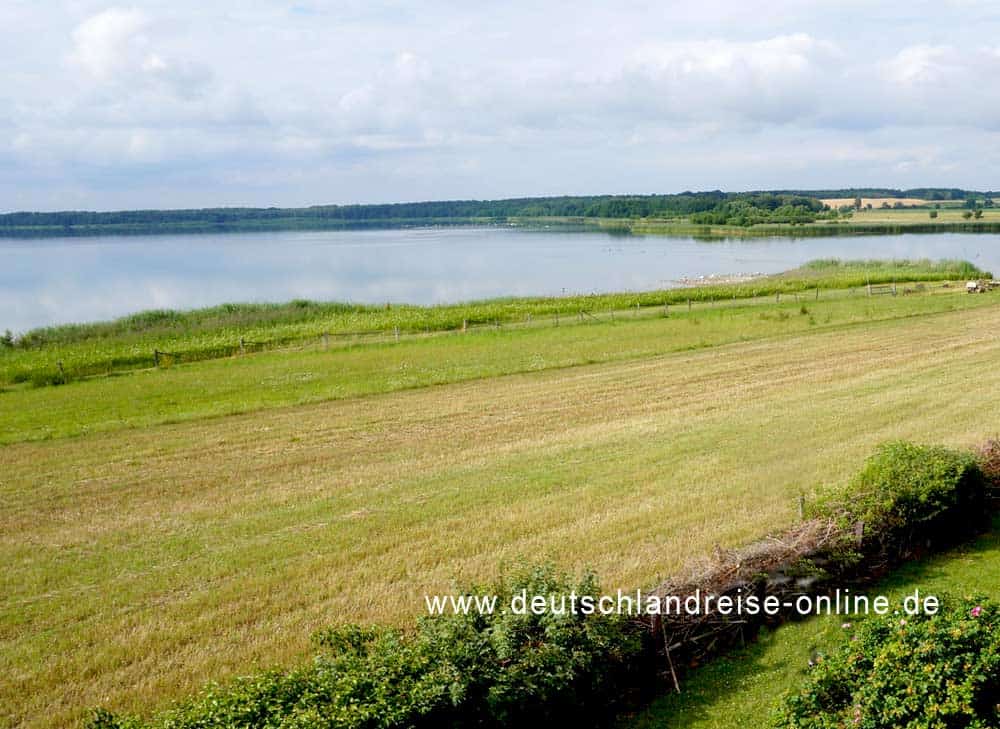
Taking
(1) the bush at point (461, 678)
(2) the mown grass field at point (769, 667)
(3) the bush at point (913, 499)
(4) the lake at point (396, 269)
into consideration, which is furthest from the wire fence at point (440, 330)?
(2) the mown grass field at point (769, 667)

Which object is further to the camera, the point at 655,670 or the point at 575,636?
the point at 655,670

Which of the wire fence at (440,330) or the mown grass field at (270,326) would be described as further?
the mown grass field at (270,326)

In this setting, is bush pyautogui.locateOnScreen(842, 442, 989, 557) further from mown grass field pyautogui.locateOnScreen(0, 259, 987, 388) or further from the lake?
the lake

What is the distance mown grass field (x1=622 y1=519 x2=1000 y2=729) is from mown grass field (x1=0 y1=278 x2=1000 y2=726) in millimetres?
2067

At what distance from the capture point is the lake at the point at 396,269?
7944 centimetres

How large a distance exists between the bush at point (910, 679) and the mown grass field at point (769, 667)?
0.47m

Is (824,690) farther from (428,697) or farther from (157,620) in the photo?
(157,620)

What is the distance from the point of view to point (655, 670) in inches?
316

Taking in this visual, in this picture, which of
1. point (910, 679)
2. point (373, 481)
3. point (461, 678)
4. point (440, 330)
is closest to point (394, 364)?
point (440, 330)

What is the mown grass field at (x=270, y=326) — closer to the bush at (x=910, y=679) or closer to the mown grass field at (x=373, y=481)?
the mown grass field at (x=373, y=481)

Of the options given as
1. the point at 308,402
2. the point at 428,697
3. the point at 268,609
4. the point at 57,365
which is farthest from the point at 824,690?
the point at 57,365

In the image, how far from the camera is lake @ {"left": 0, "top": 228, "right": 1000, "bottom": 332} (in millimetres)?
79438

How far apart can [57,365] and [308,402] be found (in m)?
15.9

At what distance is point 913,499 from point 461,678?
21.2 feet
